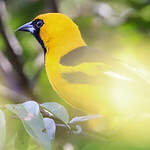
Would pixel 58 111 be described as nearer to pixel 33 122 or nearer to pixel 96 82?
pixel 33 122

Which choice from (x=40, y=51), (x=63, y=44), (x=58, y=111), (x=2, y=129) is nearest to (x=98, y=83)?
(x=63, y=44)

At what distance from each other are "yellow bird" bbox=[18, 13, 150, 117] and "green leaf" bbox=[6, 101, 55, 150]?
872mm

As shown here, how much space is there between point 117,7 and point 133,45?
90 cm

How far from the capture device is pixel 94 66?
2303 mm

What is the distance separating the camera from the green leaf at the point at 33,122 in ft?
3.82

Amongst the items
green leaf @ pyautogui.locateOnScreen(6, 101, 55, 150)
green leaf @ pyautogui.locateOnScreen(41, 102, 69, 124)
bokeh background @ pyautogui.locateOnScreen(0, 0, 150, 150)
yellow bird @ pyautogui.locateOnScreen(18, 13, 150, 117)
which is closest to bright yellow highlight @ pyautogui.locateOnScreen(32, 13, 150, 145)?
yellow bird @ pyautogui.locateOnScreen(18, 13, 150, 117)

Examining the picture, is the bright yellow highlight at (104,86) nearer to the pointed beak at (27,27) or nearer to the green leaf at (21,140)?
the pointed beak at (27,27)

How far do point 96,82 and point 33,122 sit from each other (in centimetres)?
108

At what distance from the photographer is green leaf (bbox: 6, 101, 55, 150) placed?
45.8 inches

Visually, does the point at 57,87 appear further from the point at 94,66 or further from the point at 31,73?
the point at 31,73

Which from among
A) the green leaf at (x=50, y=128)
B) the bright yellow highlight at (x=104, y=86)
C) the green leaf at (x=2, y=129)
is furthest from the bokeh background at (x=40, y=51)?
the green leaf at (x=2, y=129)

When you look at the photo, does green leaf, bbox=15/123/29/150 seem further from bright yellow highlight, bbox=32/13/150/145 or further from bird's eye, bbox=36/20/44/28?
bird's eye, bbox=36/20/44/28

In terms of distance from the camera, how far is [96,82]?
227cm

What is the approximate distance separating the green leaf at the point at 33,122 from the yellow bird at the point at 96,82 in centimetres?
87
